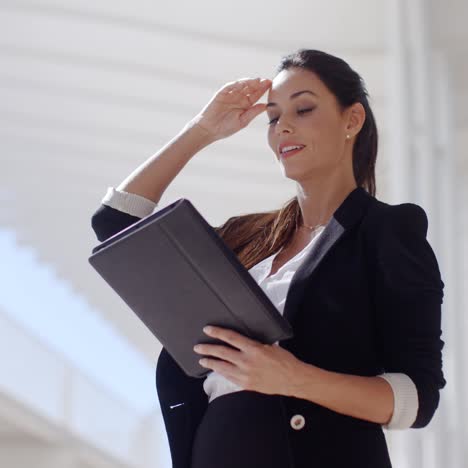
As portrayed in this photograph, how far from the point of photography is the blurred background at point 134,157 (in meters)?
8.74

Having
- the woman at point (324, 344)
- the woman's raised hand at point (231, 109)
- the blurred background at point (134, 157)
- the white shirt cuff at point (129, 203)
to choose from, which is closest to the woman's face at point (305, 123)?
the woman at point (324, 344)

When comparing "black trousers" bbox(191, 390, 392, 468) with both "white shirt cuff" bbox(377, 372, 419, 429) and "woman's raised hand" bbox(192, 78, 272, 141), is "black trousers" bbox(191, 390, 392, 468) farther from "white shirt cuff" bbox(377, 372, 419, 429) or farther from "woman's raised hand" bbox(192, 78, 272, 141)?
"woman's raised hand" bbox(192, 78, 272, 141)

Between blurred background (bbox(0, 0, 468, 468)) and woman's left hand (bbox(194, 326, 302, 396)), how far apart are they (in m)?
5.42

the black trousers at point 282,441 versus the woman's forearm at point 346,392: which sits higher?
→ the woman's forearm at point 346,392

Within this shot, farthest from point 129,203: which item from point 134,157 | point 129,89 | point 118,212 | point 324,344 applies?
point 134,157

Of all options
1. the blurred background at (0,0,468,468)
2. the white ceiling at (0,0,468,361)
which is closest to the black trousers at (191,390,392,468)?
the blurred background at (0,0,468,468)

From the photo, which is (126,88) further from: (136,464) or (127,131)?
(136,464)

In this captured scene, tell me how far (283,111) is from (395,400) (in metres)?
0.79

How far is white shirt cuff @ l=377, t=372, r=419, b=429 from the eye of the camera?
2.21 meters

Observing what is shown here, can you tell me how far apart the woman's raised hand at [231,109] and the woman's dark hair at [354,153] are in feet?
0.69

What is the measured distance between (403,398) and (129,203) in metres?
0.90

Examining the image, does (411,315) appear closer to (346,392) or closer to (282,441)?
(346,392)

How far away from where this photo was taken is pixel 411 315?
2242 millimetres

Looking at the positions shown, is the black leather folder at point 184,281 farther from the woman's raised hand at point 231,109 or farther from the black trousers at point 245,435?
the woman's raised hand at point 231,109
